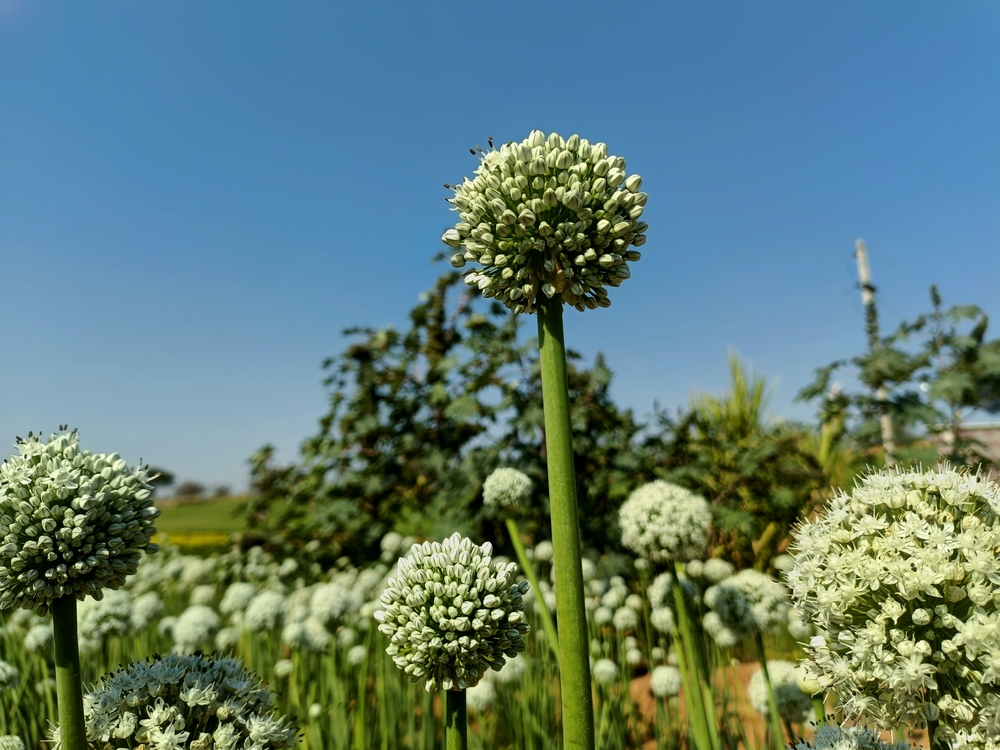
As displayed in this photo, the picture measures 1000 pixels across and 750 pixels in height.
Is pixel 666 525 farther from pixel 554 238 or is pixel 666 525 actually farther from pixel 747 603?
pixel 554 238

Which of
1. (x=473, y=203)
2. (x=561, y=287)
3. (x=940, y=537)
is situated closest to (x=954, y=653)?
(x=940, y=537)

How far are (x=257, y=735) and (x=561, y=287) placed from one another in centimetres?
133

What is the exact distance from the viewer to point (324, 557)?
6.76 metres

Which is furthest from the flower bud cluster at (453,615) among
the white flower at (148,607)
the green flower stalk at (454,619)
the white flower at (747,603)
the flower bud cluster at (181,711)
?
the white flower at (148,607)

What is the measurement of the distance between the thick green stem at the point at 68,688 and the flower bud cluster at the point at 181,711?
16cm

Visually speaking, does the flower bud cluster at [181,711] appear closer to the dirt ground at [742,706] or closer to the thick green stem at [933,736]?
the thick green stem at [933,736]

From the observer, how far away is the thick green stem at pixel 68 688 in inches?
49.1

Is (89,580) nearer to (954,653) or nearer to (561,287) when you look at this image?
(561,287)

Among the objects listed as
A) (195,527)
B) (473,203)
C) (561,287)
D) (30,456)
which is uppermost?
(473,203)

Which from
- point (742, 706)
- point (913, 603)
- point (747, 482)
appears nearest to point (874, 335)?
point (747, 482)

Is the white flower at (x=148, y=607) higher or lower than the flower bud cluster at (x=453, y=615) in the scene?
lower

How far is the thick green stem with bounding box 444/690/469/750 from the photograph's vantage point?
4.06ft

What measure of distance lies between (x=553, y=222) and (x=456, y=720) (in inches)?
45.2

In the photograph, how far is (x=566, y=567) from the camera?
1220 millimetres
